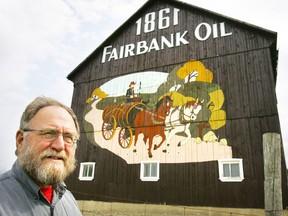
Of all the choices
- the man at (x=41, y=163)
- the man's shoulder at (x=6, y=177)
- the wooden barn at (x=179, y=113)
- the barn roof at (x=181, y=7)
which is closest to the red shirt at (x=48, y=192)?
the man at (x=41, y=163)

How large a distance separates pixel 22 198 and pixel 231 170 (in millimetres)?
10794

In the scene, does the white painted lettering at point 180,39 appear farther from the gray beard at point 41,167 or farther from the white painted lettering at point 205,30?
the gray beard at point 41,167

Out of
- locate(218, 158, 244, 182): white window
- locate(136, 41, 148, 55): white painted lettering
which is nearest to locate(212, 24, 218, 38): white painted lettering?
locate(136, 41, 148, 55): white painted lettering

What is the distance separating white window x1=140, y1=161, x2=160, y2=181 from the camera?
12.6 metres

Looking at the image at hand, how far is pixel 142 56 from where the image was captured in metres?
15.8

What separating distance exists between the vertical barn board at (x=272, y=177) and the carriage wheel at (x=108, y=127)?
10348 mm

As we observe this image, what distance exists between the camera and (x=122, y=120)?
14609 millimetres

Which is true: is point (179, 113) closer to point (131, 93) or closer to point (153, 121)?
point (153, 121)

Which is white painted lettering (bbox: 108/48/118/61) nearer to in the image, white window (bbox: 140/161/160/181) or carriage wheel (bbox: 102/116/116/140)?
carriage wheel (bbox: 102/116/116/140)

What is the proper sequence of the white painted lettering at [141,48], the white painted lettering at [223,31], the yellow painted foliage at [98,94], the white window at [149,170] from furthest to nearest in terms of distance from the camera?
the yellow painted foliage at [98,94], the white painted lettering at [141,48], the white painted lettering at [223,31], the white window at [149,170]

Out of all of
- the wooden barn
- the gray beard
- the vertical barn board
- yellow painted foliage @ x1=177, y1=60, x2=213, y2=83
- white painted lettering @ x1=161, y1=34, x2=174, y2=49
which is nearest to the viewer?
the gray beard

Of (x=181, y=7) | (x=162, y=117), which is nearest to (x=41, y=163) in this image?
(x=162, y=117)

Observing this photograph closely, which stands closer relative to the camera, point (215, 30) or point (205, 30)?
point (215, 30)

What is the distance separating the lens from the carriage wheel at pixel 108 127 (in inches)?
579
